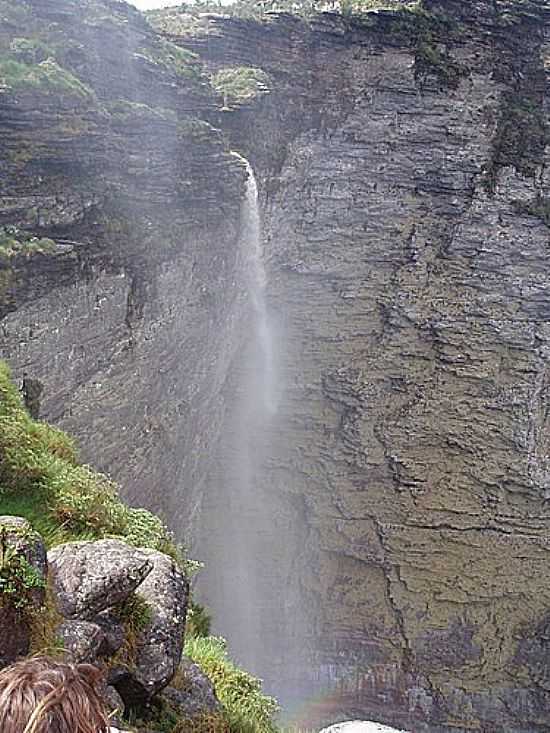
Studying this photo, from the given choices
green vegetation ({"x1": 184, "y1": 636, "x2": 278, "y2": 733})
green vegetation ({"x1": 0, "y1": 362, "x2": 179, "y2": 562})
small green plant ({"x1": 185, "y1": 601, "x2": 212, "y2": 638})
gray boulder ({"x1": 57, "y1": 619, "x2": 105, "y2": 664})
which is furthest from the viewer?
small green plant ({"x1": 185, "y1": 601, "x2": 212, "y2": 638})

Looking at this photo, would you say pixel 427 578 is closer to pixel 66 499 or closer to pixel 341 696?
pixel 341 696

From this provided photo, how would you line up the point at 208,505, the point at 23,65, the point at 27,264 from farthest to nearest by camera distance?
1. the point at 208,505
2. the point at 23,65
3. the point at 27,264

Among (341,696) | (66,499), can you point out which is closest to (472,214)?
(341,696)

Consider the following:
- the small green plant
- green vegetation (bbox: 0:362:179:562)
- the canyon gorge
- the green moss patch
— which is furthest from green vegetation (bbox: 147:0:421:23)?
the small green plant

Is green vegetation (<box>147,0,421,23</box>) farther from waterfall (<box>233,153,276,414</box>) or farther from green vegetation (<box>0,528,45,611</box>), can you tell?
green vegetation (<box>0,528,45,611</box>)

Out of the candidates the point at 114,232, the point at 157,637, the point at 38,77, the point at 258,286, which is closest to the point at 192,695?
the point at 157,637

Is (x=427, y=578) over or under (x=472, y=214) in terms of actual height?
under

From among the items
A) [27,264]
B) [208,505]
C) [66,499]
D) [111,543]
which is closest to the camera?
[111,543]

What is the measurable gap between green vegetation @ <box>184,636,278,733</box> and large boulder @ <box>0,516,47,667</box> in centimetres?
179

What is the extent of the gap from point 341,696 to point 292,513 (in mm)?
4296

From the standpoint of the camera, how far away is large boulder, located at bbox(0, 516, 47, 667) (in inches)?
153

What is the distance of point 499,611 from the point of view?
1859 cm

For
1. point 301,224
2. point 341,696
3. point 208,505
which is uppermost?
point 301,224

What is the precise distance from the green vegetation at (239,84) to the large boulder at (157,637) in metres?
12.3
